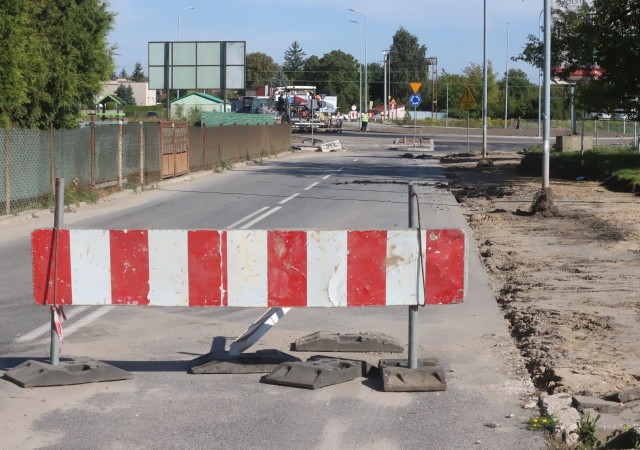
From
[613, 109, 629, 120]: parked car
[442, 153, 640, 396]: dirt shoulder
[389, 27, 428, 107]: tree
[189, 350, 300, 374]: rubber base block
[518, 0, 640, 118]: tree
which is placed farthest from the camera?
[389, 27, 428, 107]: tree

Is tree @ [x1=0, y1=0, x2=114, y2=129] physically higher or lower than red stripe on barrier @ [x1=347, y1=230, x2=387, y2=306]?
higher

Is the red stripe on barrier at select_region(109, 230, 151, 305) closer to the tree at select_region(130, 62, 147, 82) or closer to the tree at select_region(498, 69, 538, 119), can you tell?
the tree at select_region(498, 69, 538, 119)

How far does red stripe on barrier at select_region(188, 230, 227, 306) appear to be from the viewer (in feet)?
22.7

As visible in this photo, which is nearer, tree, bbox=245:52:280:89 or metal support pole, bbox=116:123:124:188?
metal support pole, bbox=116:123:124:188

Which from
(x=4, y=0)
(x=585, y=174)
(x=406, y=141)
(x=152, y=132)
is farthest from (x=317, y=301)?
(x=406, y=141)

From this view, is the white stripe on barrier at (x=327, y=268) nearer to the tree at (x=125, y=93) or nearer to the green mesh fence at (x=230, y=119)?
the green mesh fence at (x=230, y=119)

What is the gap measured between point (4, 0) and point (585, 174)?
18579 millimetres

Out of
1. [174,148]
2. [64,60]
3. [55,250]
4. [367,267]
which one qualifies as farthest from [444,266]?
[174,148]

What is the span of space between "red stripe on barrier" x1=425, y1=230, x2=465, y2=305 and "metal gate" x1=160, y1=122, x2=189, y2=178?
22.2 m

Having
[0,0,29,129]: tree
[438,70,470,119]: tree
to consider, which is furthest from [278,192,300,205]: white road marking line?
[438,70,470,119]: tree

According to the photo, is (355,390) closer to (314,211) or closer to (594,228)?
(594,228)

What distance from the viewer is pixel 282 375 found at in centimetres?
700

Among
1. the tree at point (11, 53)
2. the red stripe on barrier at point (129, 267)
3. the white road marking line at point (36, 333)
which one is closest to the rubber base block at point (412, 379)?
the red stripe on barrier at point (129, 267)

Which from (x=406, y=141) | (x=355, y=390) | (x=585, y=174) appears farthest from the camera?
(x=406, y=141)
